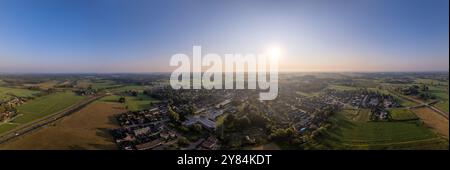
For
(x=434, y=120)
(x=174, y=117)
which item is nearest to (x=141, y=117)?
(x=174, y=117)

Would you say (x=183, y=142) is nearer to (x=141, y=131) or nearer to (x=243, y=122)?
(x=141, y=131)

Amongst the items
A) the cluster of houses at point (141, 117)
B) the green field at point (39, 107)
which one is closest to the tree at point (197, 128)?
the cluster of houses at point (141, 117)

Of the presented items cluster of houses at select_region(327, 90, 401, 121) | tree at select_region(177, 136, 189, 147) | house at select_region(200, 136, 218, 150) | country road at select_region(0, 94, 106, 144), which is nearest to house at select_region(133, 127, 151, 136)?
tree at select_region(177, 136, 189, 147)

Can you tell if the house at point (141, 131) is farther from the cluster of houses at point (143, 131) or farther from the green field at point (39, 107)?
the green field at point (39, 107)

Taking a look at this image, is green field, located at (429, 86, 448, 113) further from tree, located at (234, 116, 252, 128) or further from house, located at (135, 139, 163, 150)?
house, located at (135, 139, 163, 150)

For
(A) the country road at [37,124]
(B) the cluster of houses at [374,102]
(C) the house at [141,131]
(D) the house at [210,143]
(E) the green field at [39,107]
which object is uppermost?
(B) the cluster of houses at [374,102]
